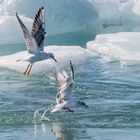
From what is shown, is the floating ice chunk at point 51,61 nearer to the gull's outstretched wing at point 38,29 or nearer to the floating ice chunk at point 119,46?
the floating ice chunk at point 119,46

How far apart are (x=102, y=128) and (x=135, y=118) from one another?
688 mm

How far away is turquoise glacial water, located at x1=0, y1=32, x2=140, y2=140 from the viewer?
7.49m

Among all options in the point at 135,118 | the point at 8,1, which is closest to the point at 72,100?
the point at 135,118

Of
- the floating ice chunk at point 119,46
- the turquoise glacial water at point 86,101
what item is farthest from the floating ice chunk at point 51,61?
the floating ice chunk at point 119,46

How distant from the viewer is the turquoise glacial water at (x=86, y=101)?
7489 millimetres

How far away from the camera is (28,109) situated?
343 inches

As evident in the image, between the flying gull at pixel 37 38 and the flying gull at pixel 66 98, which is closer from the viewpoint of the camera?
the flying gull at pixel 37 38

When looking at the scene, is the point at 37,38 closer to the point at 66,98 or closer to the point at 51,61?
the point at 66,98

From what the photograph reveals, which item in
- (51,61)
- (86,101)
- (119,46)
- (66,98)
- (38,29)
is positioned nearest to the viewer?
(38,29)

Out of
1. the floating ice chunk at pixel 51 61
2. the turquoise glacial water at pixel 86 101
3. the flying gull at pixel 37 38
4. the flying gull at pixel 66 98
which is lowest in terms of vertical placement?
the turquoise glacial water at pixel 86 101

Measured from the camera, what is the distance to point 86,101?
30.6 feet

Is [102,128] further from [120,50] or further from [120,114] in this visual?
[120,50]

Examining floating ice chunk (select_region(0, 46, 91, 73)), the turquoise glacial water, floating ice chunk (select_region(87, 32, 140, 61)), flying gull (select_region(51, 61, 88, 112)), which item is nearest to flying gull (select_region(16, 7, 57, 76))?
flying gull (select_region(51, 61, 88, 112))

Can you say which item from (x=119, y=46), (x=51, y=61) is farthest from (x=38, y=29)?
(x=119, y=46)
